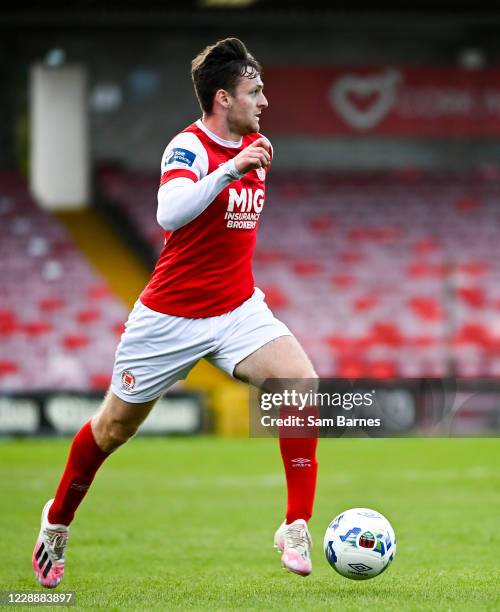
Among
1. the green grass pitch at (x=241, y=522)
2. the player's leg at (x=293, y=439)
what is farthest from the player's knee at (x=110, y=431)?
the green grass pitch at (x=241, y=522)

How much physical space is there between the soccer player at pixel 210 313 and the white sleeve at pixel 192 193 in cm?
13

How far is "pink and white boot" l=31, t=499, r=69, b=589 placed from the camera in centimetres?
592

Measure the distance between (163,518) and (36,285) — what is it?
1190cm

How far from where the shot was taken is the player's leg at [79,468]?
5.87 metres

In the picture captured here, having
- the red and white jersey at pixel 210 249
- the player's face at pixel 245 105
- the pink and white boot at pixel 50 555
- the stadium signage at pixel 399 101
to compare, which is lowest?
the pink and white boot at pixel 50 555

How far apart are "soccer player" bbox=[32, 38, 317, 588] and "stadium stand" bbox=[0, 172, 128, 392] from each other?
1161 centimetres

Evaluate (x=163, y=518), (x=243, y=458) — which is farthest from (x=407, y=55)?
(x=163, y=518)

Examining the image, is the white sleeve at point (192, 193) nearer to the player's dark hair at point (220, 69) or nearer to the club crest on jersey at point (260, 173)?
the club crest on jersey at point (260, 173)

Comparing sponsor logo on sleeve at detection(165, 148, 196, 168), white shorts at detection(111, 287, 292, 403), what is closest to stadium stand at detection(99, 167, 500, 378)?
white shorts at detection(111, 287, 292, 403)

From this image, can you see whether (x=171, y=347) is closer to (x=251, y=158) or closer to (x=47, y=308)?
(x=251, y=158)

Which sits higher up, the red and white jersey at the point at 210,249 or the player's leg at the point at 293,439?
the red and white jersey at the point at 210,249

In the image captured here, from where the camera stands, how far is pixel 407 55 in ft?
79.9

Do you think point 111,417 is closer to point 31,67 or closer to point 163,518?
point 163,518

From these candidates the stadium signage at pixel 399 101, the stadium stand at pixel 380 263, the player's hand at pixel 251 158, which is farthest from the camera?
the stadium signage at pixel 399 101
